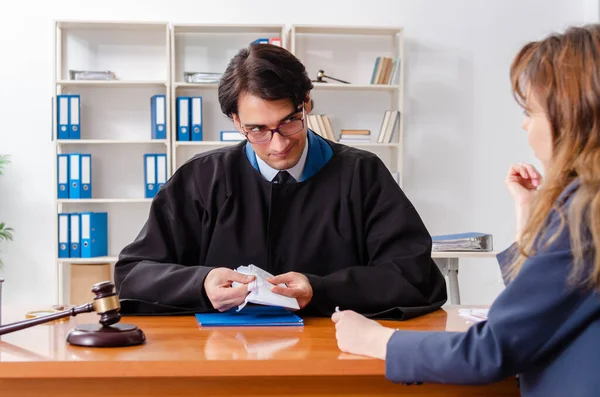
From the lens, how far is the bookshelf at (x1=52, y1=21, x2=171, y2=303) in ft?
17.9

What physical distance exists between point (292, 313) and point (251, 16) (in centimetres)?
397

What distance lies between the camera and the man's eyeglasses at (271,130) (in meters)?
2.12

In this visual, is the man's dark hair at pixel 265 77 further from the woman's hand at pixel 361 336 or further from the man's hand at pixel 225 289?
the woman's hand at pixel 361 336

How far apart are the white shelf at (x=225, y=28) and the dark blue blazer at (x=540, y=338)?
169 inches

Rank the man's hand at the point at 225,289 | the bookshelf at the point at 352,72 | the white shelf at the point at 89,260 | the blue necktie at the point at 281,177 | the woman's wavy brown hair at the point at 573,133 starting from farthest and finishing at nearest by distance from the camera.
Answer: the bookshelf at the point at 352,72 < the white shelf at the point at 89,260 < the blue necktie at the point at 281,177 < the man's hand at the point at 225,289 < the woman's wavy brown hair at the point at 573,133

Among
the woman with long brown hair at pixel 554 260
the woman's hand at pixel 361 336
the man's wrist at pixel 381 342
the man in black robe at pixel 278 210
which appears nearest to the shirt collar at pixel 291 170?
the man in black robe at pixel 278 210

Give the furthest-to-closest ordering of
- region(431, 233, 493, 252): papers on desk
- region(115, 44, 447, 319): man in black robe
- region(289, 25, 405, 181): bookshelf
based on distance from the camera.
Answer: region(289, 25, 405, 181): bookshelf < region(431, 233, 493, 252): papers on desk < region(115, 44, 447, 319): man in black robe

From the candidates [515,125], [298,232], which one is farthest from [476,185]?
[298,232]

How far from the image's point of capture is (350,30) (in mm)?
5453

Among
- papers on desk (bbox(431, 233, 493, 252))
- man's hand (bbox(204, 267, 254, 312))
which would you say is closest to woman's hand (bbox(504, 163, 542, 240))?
man's hand (bbox(204, 267, 254, 312))

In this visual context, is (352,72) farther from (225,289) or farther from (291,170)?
(225,289)

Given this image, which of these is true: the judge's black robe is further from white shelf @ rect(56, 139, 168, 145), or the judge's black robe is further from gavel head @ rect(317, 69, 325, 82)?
gavel head @ rect(317, 69, 325, 82)

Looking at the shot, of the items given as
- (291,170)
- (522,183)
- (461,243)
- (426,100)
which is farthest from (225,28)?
(522,183)

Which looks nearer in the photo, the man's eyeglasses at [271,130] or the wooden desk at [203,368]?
the wooden desk at [203,368]
